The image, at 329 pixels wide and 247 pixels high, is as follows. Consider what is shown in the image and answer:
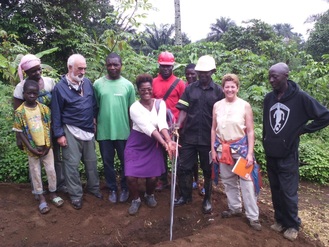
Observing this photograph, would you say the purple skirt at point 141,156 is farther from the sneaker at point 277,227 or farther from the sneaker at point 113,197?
the sneaker at point 277,227

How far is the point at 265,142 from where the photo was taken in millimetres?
3492

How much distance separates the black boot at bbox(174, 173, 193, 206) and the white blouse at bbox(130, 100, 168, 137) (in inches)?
32.2

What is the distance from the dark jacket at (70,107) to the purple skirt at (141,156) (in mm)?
608

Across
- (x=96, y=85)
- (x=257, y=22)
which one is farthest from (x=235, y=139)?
(x=257, y=22)

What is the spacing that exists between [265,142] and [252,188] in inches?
20.3

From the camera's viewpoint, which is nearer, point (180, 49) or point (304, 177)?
point (304, 177)

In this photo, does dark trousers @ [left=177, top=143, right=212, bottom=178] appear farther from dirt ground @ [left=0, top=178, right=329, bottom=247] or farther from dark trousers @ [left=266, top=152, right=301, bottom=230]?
dark trousers @ [left=266, top=152, right=301, bottom=230]

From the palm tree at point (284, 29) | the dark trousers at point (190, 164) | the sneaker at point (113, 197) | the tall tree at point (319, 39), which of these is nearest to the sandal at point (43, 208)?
the sneaker at point (113, 197)

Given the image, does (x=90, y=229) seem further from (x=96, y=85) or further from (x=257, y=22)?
(x=257, y=22)

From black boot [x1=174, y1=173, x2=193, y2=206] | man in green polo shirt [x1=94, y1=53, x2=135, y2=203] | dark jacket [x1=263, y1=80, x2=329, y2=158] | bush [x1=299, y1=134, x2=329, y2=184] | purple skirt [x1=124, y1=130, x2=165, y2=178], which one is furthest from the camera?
bush [x1=299, y1=134, x2=329, y2=184]

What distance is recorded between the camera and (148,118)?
12.2 feet

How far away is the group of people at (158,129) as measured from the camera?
3381mm

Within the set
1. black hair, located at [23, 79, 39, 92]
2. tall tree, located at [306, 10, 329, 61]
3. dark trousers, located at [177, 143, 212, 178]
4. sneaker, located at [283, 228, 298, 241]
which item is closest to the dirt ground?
sneaker, located at [283, 228, 298, 241]

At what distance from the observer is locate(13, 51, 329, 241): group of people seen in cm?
338
